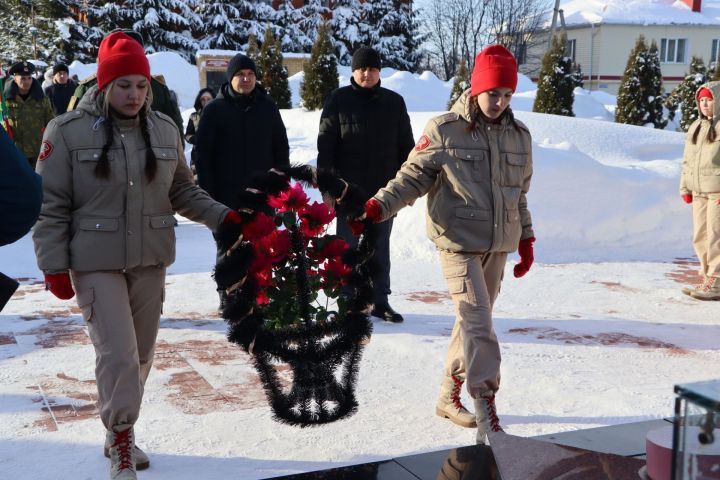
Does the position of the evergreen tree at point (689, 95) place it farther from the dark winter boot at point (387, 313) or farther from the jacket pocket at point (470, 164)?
the jacket pocket at point (470, 164)

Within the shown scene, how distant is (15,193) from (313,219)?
5.35 ft

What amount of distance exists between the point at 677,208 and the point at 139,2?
99.5 feet

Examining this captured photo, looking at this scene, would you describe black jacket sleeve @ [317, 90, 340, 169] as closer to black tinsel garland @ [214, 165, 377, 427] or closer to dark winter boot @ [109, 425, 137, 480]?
black tinsel garland @ [214, 165, 377, 427]

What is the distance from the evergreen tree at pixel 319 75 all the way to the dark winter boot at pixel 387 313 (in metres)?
A: 14.1

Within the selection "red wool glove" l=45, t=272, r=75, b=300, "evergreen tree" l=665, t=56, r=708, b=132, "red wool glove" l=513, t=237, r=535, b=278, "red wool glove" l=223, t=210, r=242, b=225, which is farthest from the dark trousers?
"evergreen tree" l=665, t=56, r=708, b=132

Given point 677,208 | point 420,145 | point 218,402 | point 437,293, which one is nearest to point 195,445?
point 218,402

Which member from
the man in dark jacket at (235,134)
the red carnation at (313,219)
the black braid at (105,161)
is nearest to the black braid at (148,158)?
the black braid at (105,161)

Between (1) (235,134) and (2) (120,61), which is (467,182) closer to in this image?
(2) (120,61)

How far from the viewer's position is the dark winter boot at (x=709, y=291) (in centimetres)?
754

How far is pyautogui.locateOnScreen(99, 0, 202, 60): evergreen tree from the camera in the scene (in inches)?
1389

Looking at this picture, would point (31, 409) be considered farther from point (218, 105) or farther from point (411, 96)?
point (411, 96)

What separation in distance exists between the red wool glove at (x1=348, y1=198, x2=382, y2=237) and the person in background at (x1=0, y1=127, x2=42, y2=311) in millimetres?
1831

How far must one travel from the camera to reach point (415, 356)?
18.4 feet

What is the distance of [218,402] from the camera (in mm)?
4688
